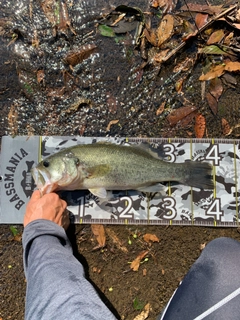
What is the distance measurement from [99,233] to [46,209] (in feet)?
2.13

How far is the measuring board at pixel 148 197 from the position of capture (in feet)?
12.7

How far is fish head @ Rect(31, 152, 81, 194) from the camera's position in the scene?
140 inches

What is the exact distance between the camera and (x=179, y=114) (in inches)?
158

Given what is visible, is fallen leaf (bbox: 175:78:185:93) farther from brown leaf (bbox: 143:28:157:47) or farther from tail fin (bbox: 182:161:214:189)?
tail fin (bbox: 182:161:214:189)

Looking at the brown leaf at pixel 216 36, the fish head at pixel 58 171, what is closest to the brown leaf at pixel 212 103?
the brown leaf at pixel 216 36

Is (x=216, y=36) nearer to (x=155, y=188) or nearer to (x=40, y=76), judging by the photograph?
(x=155, y=188)

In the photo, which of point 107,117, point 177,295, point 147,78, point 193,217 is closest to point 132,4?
point 147,78

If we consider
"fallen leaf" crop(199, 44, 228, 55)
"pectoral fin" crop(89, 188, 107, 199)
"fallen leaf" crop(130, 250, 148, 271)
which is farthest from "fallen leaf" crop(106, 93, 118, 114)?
"fallen leaf" crop(130, 250, 148, 271)

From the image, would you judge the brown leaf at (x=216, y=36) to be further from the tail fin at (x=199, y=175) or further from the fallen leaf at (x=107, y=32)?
the tail fin at (x=199, y=175)

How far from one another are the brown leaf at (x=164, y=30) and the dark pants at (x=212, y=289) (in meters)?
2.31

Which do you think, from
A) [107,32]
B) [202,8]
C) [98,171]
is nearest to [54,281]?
[98,171]

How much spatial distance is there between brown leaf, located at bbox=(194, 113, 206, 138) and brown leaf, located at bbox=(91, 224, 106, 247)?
1492 mm

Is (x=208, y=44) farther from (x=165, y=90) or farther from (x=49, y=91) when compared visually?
(x=49, y=91)

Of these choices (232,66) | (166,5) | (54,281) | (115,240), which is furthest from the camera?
(166,5)
